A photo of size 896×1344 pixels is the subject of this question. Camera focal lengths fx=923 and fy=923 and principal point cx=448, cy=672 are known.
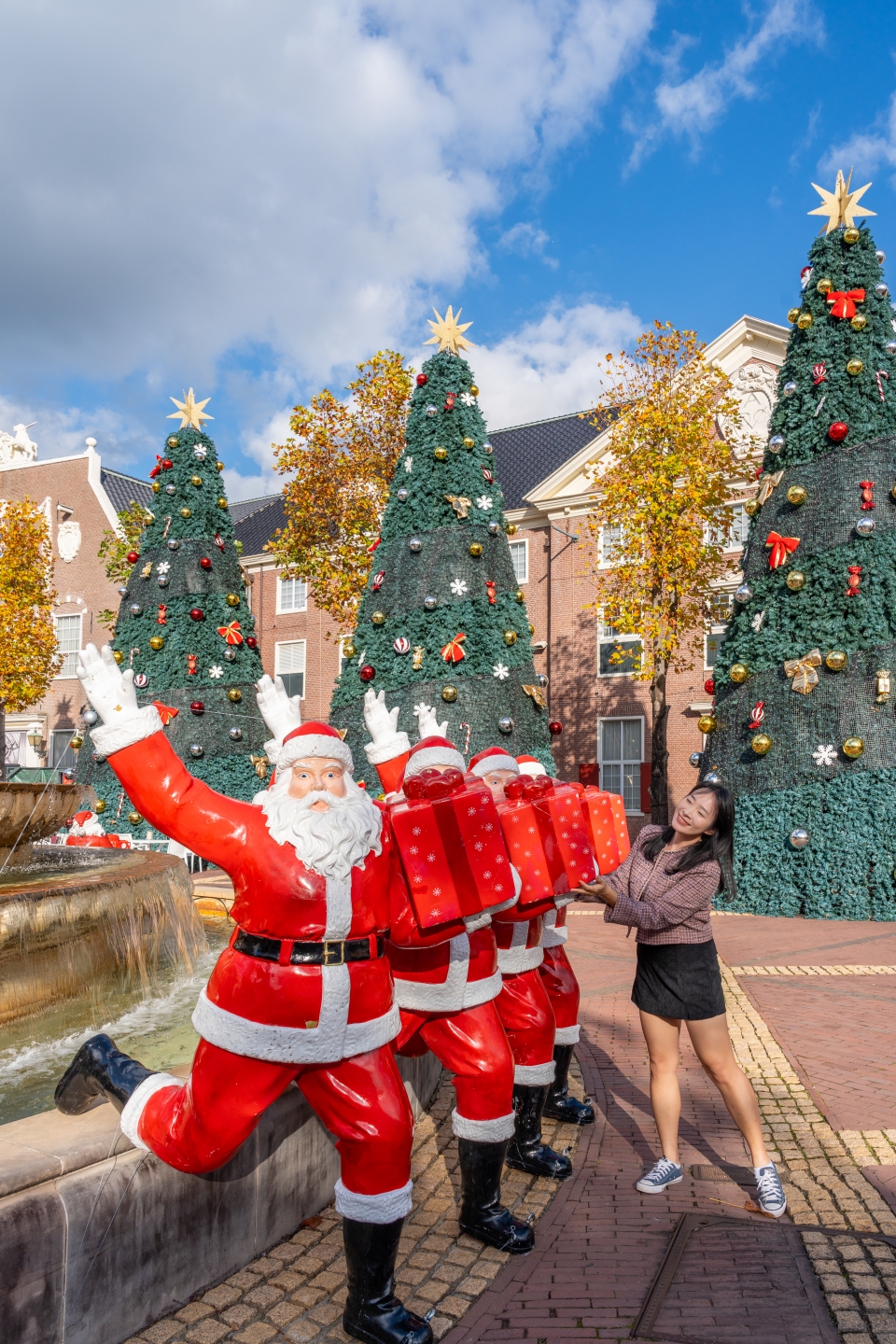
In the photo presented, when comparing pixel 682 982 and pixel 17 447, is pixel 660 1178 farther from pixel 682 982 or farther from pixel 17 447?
pixel 17 447

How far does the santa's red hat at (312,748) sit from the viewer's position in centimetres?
283

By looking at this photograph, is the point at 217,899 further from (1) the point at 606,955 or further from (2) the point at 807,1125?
(2) the point at 807,1125

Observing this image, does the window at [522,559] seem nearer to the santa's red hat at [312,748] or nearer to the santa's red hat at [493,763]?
the santa's red hat at [493,763]

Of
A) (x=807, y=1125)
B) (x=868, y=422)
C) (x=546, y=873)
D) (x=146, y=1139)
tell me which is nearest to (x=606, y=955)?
(x=807, y=1125)

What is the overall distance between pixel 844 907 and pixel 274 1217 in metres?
8.69

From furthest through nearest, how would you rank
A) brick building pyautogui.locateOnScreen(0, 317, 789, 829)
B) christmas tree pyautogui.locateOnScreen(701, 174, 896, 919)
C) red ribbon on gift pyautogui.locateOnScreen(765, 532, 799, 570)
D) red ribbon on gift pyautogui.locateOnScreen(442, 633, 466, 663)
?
brick building pyautogui.locateOnScreen(0, 317, 789, 829)
red ribbon on gift pyautogui.locateOnScreen(442, 633, 466, 663)
red ribbon on gift pyautogui.locateOnScreen(765, 532, 799, 570)
christmas tree pyautogui.locateOnScreen(701, 174, 896, 919)

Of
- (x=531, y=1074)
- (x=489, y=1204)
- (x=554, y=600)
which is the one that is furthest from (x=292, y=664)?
(x=489, y=1204)

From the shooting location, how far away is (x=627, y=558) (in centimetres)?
1769

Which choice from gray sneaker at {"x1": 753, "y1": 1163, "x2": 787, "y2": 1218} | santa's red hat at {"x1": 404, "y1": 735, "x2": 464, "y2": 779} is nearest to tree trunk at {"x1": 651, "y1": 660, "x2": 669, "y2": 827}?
gray sneaker at {"x1": 753, "y1": 1163, "x2": 787, "y2": 1218}

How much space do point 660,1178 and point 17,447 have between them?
116 ft

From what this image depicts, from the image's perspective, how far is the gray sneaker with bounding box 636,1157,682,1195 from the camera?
3664 millimetres

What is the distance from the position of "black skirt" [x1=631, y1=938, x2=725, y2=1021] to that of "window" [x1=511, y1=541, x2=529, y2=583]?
21.3 m

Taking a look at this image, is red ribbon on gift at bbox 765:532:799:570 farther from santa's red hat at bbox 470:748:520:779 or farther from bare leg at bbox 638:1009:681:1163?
bare leg at bbox 638:1009:681:1163

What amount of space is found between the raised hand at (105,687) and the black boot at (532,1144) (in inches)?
89.4
